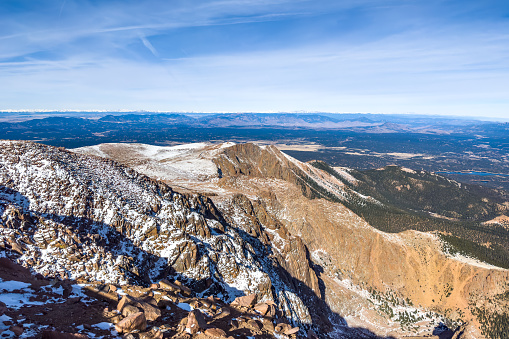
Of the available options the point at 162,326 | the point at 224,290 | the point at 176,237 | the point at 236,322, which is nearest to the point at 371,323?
the point at 224,290

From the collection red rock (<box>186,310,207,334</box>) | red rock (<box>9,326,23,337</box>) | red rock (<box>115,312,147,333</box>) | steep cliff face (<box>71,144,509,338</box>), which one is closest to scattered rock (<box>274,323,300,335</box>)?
red rock (<box>186,310,207,334</box>)

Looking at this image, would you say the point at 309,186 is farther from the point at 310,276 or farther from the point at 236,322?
the point at 236,322

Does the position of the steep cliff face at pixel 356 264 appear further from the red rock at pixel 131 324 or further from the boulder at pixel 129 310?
the red rock at pixel 131 324

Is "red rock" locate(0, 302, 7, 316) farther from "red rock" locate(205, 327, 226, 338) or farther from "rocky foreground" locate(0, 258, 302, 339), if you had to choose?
"red rock" locate(205, 327, 226, 338)

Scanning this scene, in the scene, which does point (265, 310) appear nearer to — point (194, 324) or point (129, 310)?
point (194, 324)

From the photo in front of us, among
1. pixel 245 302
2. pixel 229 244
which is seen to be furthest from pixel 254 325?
pixel 229 244
